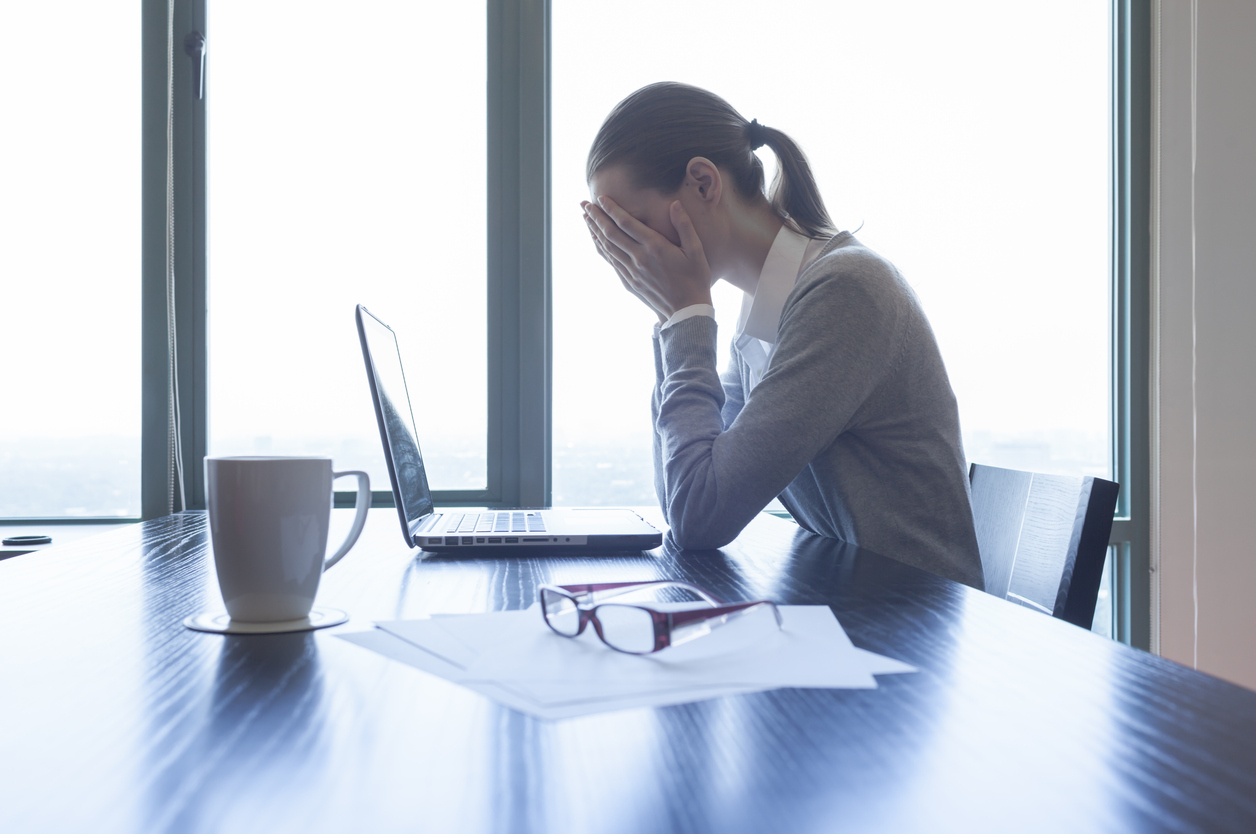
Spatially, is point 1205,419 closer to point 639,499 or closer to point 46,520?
point 639,499

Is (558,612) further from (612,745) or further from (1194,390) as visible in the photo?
(1194,390)

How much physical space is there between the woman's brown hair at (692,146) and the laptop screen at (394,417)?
16.4 inches

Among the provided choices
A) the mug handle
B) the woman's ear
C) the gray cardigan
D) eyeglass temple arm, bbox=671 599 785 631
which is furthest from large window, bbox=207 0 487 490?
eyeglass temple arm, bbox=671 599 785 631

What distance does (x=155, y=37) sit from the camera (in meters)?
1.74

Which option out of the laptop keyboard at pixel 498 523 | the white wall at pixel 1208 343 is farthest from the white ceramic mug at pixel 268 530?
the white wall at pixel 1208 343

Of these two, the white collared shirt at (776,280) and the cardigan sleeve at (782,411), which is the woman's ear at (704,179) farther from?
the cardigan sleeve at (782,411)

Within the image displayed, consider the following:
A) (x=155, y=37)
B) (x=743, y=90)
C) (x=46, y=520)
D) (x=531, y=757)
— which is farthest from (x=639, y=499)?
(x=531, y=757)

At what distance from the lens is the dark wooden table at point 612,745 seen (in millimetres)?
236

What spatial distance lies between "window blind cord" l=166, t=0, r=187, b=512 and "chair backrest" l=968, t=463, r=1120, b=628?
1.58 meters

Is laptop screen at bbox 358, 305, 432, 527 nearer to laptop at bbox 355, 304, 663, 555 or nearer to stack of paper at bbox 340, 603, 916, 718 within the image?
laptop at bbox 355, 304, 663, 555

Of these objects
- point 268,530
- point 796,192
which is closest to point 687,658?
point 268,530

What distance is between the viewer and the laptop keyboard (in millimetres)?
862

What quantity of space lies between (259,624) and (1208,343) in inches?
87.3

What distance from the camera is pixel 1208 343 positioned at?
195cm
